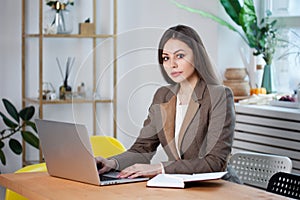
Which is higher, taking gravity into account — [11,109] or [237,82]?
[237,82]

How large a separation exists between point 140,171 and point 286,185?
63 cm

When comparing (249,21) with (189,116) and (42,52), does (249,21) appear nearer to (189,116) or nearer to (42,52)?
(42,52)

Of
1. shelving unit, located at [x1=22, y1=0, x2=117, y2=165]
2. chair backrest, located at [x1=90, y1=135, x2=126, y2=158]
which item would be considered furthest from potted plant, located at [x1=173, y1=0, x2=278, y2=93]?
chair backrest, located at [x1=90, y1=135, x2=126, y2=158]

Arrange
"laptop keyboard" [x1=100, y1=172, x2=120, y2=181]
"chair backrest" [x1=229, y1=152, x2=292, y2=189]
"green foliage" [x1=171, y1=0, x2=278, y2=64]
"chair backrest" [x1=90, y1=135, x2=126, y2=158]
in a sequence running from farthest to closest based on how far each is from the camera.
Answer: "green foliage" [x1=171, y1=0, x2=278, y2=64] < "chair backrest" [x1=90, y1=135, x2=126, y2=158] < "chair backrest" [x1=229, y1=152, x2=292, y2=189] < "laptop keyboard" [x1=100, y1=172, x2=120, y2=181]

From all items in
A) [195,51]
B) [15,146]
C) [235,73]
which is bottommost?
A: [15,146]

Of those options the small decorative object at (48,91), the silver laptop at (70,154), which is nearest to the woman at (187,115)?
the silver laptop at (70,154)

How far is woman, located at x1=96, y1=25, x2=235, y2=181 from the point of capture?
2787 millimetres

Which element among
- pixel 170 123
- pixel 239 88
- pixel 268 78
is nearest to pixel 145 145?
pixel 170 123

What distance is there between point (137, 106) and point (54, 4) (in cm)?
212

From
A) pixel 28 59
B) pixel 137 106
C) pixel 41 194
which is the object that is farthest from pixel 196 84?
pixel 28 59

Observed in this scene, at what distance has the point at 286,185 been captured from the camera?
112 inches

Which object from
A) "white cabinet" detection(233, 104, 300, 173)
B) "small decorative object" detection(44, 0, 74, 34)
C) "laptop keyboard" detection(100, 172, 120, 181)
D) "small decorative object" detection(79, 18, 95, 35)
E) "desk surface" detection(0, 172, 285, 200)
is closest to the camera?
"desk surface" detection(0, 172, 285, 200)

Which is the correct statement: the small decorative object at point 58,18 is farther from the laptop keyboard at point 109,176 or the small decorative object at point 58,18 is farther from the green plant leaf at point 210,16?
the laptop keyboard at point 109,176

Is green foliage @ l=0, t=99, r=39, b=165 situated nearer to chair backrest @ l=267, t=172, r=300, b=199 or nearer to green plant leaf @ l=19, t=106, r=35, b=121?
green plant leaf @ l=19, t=106, r=35, b=121
